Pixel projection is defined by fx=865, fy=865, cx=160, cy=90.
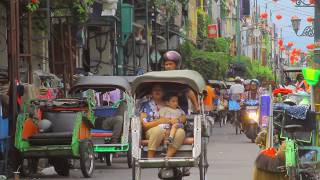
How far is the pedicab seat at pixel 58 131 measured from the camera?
1577 centimetres

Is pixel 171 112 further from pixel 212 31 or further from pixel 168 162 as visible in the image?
pixel 212 31

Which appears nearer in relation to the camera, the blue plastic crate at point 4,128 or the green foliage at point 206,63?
the blue plastic crate at point 4,128

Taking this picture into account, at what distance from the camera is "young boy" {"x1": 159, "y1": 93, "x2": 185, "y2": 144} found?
1191 cm

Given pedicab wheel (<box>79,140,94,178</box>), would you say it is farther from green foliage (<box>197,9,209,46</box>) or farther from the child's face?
green foliage (<box>197,9,209,46</box>)

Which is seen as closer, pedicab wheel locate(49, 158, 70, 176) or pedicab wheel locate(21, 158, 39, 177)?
pedicab wheel locate(21, 158, 39, 177)

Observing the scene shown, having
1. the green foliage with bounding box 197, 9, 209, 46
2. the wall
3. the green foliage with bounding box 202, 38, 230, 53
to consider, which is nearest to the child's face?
the wall

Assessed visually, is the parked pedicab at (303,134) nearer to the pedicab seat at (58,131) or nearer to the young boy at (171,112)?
the young boy at (171,112)

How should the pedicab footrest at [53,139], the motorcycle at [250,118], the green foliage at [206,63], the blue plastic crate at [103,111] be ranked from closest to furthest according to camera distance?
the pedicab footrest at [53,139] → the blue plastic crate at [103,111] → the motorcycle at [250,118] → the green foliage at [206,63]

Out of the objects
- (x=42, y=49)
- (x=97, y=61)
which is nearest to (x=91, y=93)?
(x=42, y=49)

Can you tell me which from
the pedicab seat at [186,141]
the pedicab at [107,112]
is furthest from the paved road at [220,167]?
the pedicab seat at [186,141]

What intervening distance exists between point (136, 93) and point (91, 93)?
24.5 ft

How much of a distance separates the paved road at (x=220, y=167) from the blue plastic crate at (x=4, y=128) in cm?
122

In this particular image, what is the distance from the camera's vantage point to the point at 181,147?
11922mm

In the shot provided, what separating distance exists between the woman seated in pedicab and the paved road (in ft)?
11.1
